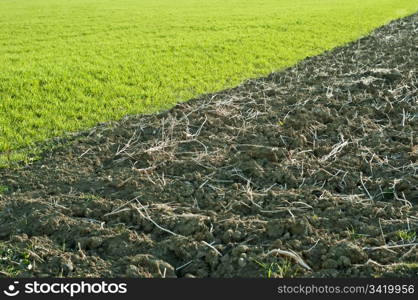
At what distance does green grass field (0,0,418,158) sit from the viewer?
7.83 meters

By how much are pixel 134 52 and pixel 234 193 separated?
8.40m

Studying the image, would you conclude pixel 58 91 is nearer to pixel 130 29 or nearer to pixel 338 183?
pixel 338 183

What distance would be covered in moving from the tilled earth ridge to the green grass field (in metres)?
1.22

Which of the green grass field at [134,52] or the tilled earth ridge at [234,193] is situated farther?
the green grass field at [134,52]

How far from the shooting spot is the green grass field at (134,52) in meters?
7.83

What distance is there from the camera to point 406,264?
130 inches

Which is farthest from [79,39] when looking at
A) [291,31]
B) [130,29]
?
[291,31]

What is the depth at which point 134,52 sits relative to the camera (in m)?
12.2

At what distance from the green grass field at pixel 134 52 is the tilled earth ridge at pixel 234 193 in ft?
4.00

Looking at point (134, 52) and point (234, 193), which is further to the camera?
point (134, 52)

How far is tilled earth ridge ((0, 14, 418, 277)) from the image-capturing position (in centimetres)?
352

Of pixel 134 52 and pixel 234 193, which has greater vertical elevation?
pixel 134 52

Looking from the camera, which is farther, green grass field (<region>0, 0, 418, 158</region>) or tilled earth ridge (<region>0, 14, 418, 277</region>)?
green grass field (<region>0, 0, 418, 158</region>)

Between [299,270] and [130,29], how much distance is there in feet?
50.3
